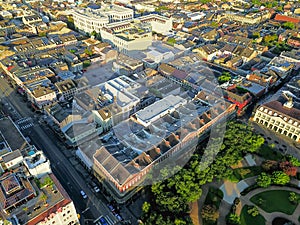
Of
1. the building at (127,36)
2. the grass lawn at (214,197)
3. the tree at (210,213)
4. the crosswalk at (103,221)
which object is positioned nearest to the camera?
the tree at (210,213)

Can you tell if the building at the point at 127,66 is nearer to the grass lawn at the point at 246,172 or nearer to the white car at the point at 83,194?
the white car at the point at 83,194

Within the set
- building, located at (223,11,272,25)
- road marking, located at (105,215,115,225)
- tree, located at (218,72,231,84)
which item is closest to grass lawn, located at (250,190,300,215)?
road marking, located at (105,215,115,225)

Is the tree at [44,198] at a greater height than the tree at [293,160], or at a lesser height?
greater

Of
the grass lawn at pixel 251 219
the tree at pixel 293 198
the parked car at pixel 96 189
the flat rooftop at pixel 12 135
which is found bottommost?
the parked car at pixel 96 189

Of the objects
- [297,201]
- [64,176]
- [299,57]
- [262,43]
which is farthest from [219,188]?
[262,43]

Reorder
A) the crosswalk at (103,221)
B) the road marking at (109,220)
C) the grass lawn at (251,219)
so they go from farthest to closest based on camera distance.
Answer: the road marking at (109,220) → the crosswalk at (103,221) → the grass lawn at (251,219)

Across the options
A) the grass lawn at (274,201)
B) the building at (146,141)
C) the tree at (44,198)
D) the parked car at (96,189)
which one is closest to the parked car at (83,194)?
the parked car at (96,189)
